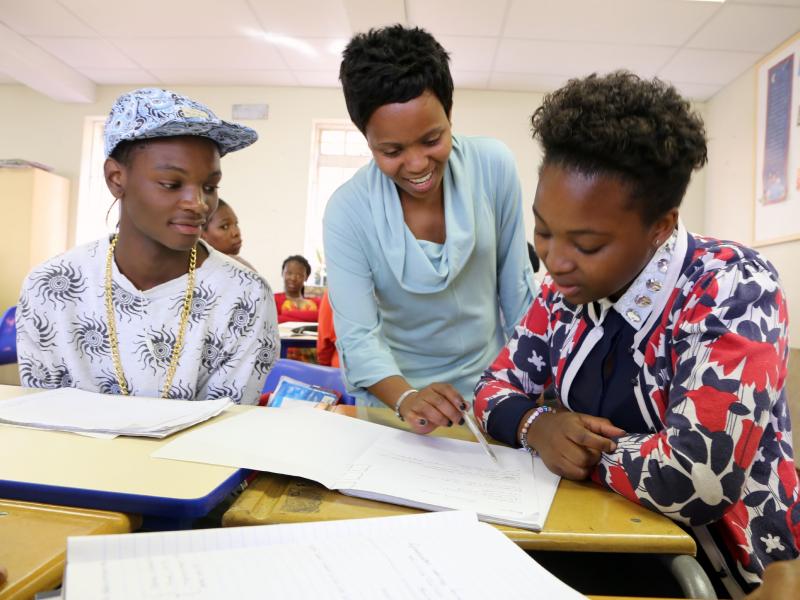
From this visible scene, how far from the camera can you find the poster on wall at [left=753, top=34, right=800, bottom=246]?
3.93 m

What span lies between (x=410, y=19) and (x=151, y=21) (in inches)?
A: 70.6

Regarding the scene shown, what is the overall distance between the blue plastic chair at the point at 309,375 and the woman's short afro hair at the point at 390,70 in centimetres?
65

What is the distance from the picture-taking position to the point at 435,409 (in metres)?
0.92

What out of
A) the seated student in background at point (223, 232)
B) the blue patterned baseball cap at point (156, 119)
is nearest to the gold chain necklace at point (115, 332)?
the blue patterned baseball cap at point (156, 119)

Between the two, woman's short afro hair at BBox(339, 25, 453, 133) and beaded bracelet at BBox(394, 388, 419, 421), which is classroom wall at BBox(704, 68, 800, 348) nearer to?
woman's short afro hair at BBox(339, 25, 453, 133)

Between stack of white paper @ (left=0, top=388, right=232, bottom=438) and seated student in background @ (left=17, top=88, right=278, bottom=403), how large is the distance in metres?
0.15

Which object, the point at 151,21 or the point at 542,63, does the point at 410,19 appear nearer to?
the point at 542,63

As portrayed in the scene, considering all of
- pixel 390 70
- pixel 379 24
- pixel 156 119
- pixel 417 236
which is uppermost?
pixel 379 24

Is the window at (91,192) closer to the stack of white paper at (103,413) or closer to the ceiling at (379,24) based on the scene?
the ceiling at (379,24)

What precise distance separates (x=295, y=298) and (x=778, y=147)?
3510mm

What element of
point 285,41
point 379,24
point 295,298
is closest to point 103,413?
point 379,24

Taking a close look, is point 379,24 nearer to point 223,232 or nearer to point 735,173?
point 223,232

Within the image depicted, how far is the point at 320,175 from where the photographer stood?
5.71m

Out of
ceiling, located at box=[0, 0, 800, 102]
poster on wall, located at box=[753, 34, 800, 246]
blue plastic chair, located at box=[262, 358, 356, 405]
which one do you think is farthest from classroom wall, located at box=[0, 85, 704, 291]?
blue plastic chair, located at box=[262, 358, 356, 405]
